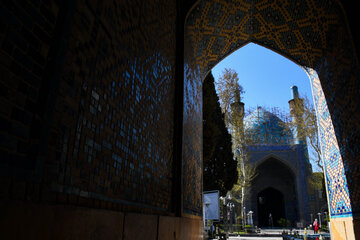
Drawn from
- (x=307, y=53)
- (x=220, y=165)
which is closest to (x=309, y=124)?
(x=220, y=165)

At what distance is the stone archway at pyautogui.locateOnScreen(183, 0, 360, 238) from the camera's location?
11.7 ft

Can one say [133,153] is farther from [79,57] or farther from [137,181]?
[79,57]

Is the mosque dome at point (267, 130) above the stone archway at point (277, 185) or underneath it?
above

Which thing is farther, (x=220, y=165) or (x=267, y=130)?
(x=267, y=130)

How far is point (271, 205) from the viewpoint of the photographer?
90.4 feet

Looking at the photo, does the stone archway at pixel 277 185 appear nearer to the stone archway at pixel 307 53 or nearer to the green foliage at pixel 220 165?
the green foliage at pixel 220 165

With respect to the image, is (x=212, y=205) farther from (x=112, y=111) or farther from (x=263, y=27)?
(x=112, y=111)

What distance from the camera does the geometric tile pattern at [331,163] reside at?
3695 millimetres

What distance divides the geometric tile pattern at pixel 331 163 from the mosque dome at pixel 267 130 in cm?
1668

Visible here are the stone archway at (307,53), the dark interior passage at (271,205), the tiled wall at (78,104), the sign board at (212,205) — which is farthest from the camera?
the dark interior passage at (271,205)

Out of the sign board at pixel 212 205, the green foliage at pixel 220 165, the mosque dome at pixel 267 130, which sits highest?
the mosque dome at pixel 267 130

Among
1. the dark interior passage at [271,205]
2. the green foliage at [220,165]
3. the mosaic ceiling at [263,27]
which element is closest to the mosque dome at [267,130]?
the dark interior passage at [271,205]

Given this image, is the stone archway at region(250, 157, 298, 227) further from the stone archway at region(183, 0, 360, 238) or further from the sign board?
the stone archway at region(183, 0, 360, 238)

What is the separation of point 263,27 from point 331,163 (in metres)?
2.55
